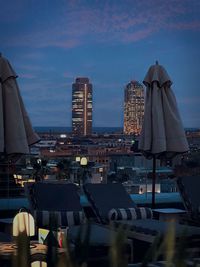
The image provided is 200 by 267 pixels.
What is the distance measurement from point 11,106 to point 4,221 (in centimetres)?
144

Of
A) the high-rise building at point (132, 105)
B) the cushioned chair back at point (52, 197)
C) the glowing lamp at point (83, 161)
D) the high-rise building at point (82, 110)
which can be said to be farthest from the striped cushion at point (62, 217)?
the high-rise building at point (82, 110)

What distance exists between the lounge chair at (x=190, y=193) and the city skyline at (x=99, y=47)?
23.3 ft

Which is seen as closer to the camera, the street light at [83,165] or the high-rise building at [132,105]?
the street light at [83,165]

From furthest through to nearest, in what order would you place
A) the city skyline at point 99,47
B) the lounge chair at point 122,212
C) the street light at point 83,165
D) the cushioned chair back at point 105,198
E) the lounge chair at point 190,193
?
the city skyline at point 99,47 → the street light at point 83,165 → the lounge chair at point 190,193 → the cushioned chair back at point 105,198 → the lounge chair at point 122,212

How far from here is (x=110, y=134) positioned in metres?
11.6

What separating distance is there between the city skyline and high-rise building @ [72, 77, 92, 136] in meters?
1.27

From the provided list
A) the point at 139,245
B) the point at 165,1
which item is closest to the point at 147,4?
the point at 165,1

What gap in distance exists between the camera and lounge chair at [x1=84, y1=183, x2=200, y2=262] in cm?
561

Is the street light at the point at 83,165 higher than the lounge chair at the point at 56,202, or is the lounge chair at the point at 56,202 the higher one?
the street light at the point at 83,165

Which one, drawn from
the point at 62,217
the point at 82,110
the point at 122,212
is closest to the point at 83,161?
the point at 122,212

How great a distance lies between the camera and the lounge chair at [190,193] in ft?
21.5

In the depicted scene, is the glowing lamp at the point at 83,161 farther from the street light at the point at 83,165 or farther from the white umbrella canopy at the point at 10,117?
the white umbrella canopy at the point at 10,117

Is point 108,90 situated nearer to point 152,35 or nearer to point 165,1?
point 152,35

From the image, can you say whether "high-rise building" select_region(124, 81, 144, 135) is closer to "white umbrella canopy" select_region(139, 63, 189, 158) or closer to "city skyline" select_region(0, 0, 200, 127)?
"white umbrella canopy" select_region(139, 63, 189, 158)
